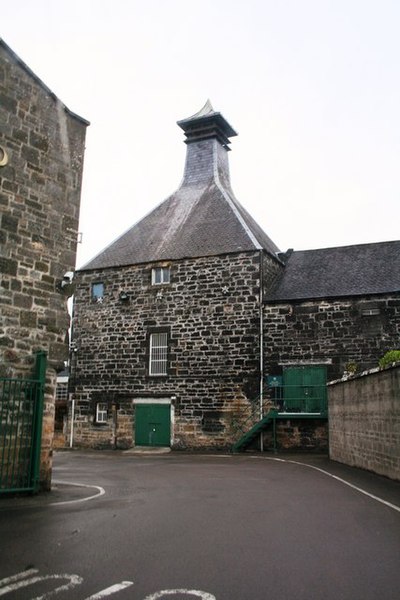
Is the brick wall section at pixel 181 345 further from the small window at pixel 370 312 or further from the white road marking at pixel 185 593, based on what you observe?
the white road marking at pixel 185 593

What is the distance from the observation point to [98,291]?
84.7ft

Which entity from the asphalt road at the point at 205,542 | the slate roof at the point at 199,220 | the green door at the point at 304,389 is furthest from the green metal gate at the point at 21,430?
the slate roof at the point at 199,220

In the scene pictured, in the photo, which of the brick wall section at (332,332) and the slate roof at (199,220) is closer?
the brick wall section at (332,332)

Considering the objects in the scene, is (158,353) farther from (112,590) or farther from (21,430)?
(112,590)

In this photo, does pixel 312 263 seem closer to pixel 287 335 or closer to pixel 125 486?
pixel 287 335

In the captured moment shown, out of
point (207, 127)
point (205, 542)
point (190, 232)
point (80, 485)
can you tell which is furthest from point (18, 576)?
point (207, 127)

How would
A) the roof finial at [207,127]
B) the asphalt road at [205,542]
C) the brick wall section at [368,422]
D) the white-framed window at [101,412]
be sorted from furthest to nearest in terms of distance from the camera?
the roof finial at [207,127], the white-framed window at [101,412], the brick wall section at [368,422], the asphalt road at [205,542]

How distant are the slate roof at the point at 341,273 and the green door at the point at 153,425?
6223mm

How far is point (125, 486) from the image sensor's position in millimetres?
11008

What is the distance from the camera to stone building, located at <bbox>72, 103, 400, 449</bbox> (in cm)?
2128

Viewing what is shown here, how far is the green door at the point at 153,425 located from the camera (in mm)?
23172

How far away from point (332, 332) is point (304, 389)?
2.35 m

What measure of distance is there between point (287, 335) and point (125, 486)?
39.7 ft

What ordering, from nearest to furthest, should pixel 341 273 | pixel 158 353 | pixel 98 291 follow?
pixel 341 273 → pixel 158 353 → pixel 98 291
